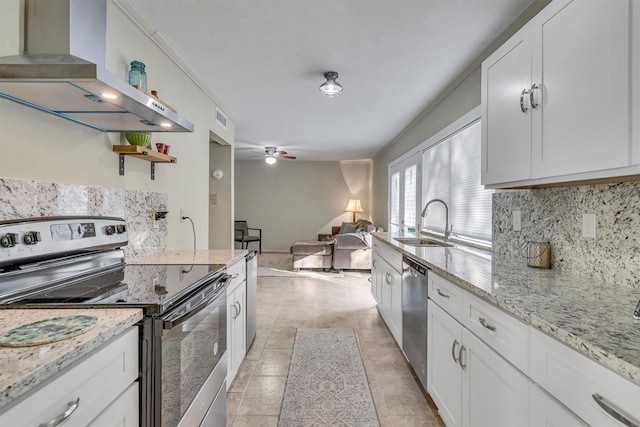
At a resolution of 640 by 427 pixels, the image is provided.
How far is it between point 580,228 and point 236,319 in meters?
2.07

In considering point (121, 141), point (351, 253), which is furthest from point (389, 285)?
point (351, 253)

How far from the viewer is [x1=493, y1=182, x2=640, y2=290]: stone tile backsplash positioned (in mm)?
1273

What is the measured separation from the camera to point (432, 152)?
3902mm

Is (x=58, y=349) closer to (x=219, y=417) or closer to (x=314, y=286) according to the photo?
(x=219, y=417)

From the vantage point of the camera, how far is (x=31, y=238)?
4.00 ft

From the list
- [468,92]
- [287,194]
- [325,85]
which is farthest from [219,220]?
[287,194]

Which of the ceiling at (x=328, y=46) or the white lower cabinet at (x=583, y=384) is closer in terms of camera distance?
the white lower cabinet at (x=583, y=384)

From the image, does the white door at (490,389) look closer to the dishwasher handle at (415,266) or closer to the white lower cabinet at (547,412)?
the white lower cabinet at (547,412)

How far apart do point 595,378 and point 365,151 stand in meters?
6.36

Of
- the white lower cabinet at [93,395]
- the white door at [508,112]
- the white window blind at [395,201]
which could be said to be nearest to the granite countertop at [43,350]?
the white lower cabinet at [93,395]

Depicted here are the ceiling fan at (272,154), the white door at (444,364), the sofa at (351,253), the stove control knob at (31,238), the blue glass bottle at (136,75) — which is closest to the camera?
the stove control knob at (31,238)

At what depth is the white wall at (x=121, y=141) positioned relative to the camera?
128 centimetres

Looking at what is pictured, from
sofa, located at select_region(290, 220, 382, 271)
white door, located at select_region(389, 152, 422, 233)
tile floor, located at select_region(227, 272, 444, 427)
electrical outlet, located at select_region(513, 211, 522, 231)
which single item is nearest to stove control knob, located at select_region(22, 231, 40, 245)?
tile floor, located at select_region(227, 272, 444, 427)

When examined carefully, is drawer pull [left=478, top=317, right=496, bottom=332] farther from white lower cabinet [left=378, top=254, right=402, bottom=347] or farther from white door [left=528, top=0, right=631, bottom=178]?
white lower cabinet [left=378, top=254, right=402, bottom=347]
